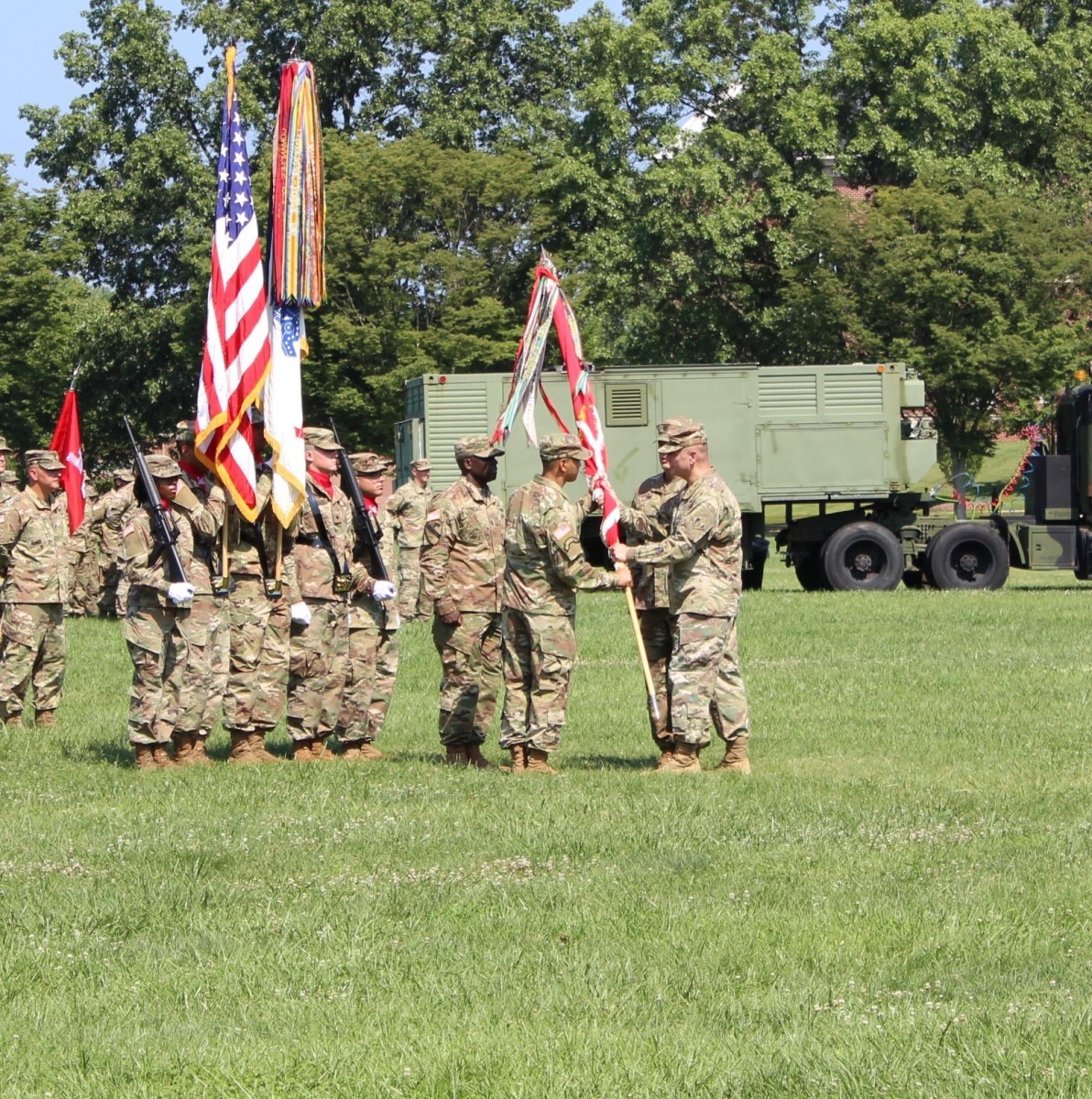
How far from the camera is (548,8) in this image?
52719 mm

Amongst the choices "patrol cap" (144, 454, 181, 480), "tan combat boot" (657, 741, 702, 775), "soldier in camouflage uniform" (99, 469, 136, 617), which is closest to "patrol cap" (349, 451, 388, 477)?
"patrol cap" (144, 454, 181, 480)

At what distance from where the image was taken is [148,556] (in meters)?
12.4

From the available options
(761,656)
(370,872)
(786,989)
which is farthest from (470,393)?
(786,989)

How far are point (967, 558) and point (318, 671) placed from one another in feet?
60.3

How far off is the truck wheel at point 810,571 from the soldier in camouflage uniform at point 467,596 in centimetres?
1771

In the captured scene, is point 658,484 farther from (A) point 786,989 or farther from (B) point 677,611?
(A) point 786,989

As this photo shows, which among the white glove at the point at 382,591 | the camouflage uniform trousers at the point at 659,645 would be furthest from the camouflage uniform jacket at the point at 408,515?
the camouflage uniform trousers at the point at 659,645

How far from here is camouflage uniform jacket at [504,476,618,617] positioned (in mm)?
11914

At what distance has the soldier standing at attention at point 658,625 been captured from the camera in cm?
1217

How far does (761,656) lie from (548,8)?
3666cm

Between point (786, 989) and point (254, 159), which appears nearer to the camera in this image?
point (786, 989)

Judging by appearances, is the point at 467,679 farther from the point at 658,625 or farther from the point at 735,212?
the point at 735,212

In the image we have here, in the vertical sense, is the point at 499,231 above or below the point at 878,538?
above

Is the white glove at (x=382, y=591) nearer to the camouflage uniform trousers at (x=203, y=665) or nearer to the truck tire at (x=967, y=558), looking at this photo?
the camouflage uniform trousers at (x=203, y=665)
